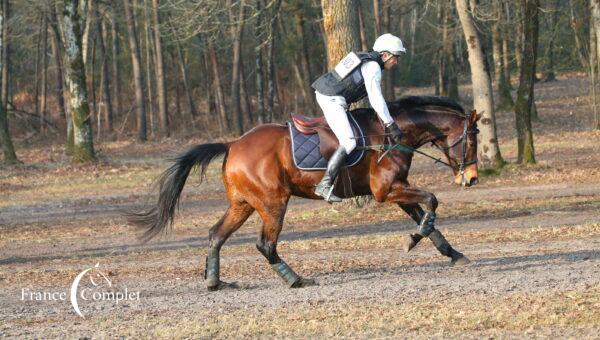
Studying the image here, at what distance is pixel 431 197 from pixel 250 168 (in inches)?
80.8

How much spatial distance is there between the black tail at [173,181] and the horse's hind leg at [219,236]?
2.12 feet

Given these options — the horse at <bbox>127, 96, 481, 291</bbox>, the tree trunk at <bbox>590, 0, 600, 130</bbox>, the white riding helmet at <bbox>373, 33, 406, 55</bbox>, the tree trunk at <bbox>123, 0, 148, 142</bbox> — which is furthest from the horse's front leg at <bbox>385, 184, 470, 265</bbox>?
the tree trunk at <bbox>123, 0, 148, 142</bbox>

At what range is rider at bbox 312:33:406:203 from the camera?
11359 millimetres

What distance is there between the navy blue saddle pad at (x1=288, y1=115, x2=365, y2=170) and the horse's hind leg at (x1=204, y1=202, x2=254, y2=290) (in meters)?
0.81

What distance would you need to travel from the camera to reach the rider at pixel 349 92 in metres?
11.4

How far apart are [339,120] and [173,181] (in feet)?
6.99

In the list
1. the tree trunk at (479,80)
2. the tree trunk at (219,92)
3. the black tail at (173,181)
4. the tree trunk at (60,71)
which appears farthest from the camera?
the tree trunk at (219,92)

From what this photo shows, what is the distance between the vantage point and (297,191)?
11758mm

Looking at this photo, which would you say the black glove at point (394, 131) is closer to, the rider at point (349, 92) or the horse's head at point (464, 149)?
the rider at point (349, 92)

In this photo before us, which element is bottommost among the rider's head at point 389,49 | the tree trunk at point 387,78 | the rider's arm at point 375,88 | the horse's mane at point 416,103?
the tree trunk at point 387,78

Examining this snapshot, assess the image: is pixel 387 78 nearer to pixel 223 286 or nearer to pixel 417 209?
pixel 417 209

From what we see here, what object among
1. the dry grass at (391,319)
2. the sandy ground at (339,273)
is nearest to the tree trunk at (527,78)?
the sandy ground at (339,273)

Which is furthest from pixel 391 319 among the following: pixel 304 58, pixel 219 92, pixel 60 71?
pixel 60 71

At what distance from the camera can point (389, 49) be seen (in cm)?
1152
